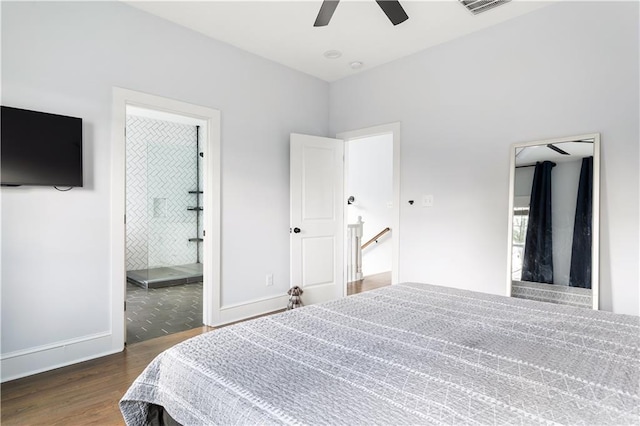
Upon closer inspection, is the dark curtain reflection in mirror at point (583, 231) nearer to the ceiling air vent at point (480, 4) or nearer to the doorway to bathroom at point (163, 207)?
the ceiling air vent at point (480, 4)

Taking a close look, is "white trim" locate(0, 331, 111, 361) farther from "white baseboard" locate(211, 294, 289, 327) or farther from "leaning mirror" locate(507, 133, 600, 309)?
"leaning mirror" locate(507, 133, 600, 309)

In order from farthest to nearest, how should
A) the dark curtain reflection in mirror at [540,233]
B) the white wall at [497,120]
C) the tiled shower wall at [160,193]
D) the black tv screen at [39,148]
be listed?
the tiled shower wall at [160,193], the dark curtain reflection in mirror at [540,233], the white wall at [497,120], the black tv screen at [39,148]

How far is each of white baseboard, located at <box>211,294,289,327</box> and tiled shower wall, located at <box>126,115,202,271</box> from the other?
305cm

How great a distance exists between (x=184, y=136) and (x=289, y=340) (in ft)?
19.7

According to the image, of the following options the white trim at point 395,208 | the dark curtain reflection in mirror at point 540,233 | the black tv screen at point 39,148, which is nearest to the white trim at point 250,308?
the white trim at point 395,208

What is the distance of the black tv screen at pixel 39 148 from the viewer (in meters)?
2.34

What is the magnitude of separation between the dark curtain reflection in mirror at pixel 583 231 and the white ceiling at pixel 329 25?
4.70 ft

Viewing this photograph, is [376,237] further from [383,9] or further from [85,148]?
[85,148]

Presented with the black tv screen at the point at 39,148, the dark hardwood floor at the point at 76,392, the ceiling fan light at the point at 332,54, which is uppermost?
the ceiling fan light at the point at 332,54

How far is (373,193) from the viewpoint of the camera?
6863 millimetres

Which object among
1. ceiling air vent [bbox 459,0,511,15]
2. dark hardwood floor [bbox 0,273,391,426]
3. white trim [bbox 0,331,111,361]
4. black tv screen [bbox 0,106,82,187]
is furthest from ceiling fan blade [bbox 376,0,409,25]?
white trim [bbox 0,331,111,361]

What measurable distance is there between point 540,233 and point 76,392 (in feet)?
11.8

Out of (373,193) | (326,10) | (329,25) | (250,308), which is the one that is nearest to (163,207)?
(250,308)

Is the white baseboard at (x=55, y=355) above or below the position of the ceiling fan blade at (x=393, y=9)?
below
